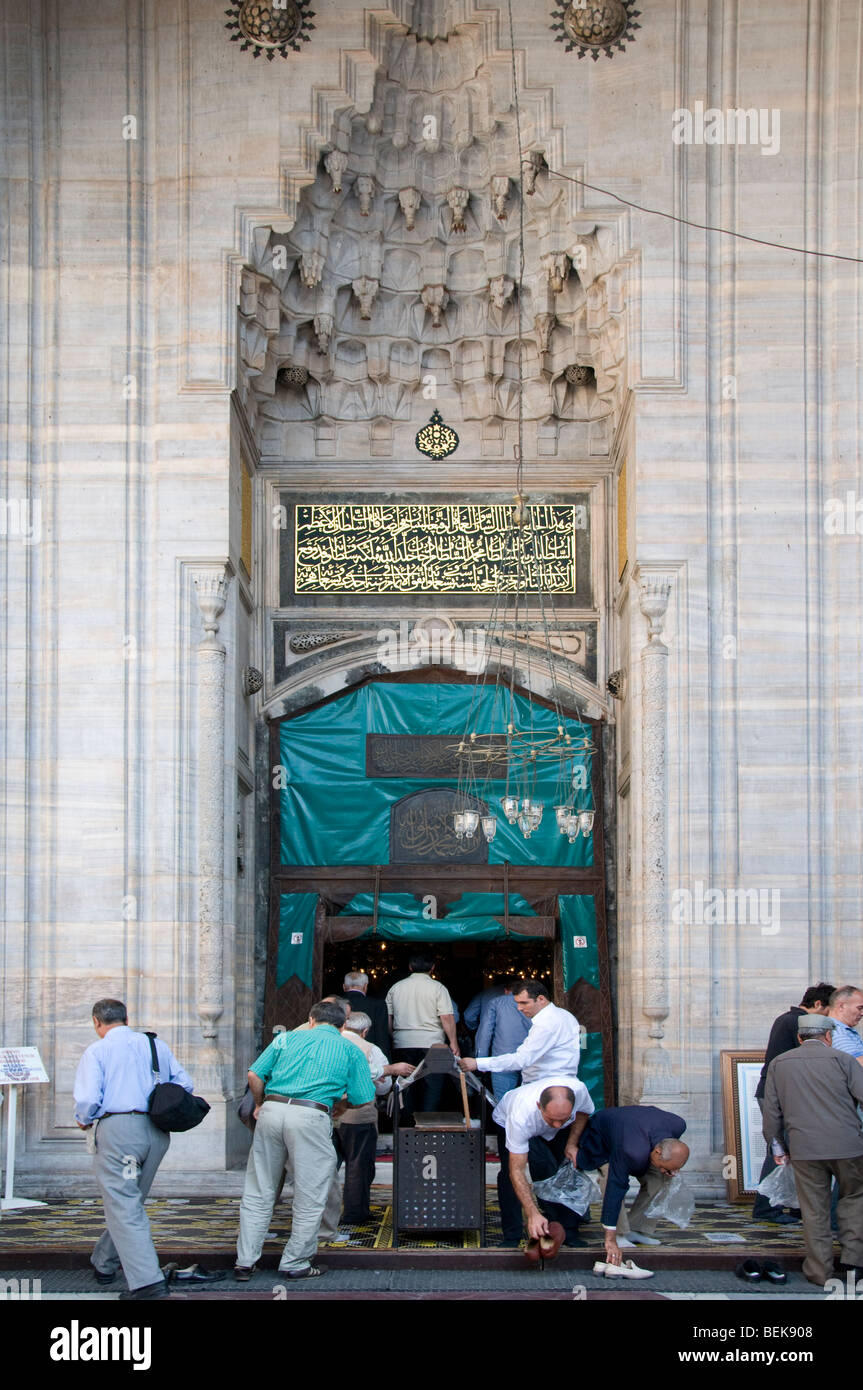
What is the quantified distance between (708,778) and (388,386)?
3290 millimetres

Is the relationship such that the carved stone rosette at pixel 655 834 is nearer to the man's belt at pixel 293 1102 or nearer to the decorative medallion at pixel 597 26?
the man's belt at pixel 293 1102

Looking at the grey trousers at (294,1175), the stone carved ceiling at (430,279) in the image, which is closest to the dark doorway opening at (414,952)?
the stone carved ceiling at (430,279)

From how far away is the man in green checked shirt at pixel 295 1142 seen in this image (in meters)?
5.50

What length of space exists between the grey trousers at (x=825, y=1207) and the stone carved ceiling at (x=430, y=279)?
4.56 m

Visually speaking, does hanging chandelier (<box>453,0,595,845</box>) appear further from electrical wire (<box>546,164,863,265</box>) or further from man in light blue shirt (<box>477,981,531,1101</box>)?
man in light blue shirt (<box>477,981,531,1101</box>)

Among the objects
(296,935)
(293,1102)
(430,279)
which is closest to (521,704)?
(296,935)

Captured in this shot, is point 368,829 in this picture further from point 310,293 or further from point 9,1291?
point 9,1291

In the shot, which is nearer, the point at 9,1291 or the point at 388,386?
the point at 9,1291

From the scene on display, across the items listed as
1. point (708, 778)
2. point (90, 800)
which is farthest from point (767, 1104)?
point (90, 800)

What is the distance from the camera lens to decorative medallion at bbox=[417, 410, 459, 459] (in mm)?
9844

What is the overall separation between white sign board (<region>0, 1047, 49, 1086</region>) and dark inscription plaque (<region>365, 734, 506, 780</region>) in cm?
276

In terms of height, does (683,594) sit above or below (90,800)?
→ above
